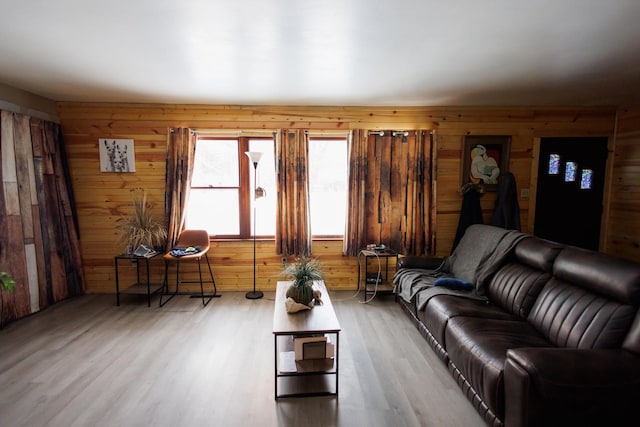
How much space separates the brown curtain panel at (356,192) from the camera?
3861 millimetres

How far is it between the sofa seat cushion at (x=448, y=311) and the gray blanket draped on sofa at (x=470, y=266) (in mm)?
87

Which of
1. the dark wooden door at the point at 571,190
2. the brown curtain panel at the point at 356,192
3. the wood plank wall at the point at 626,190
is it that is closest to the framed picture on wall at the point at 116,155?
the brown curtain panel at the point at 356,192

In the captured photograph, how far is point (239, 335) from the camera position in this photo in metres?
2.89

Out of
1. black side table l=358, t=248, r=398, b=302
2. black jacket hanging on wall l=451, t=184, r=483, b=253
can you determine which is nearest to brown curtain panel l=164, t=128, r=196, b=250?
black side table l=358, t=248, r=398, b=302

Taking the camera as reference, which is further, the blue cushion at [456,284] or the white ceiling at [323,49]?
the blue cushion at [456,284]

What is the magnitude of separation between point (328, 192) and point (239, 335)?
2037 millimetres

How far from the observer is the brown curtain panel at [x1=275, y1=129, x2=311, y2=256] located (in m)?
3.83

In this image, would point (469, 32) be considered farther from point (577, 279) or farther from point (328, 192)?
point (328, 192)

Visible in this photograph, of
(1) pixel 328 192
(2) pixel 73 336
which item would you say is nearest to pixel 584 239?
(1) pixel 328 192

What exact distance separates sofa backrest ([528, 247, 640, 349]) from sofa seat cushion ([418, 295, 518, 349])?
27cm

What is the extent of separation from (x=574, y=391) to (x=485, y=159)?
313 centimetres

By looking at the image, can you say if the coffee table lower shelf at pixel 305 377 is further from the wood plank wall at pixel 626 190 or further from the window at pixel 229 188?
the wood plank wall at pixel 626 190

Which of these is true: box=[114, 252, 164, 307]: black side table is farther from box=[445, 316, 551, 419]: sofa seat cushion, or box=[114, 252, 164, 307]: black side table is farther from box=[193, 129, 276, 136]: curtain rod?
box=[445, 316, 551, 419]: sofa seat cushion

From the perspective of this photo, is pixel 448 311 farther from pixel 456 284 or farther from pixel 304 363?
pixel 304 363
